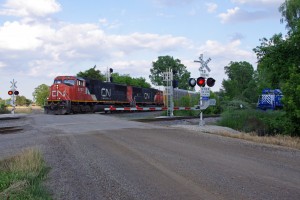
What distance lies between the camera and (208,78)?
19.9 meters

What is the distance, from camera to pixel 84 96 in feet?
119

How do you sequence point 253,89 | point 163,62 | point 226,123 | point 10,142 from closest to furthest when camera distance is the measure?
point 10,142 → point 226,123 → point 253,89 → point 163,62

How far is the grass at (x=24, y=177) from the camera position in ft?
20.1

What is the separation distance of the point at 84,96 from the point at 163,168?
28187 millimetres

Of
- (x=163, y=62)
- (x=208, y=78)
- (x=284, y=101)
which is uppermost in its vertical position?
(x=163, y=62)

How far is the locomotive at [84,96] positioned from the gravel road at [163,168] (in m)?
19.7

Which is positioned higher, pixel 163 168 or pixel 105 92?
A: pixel 105 92

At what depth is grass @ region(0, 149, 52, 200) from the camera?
6141 mm

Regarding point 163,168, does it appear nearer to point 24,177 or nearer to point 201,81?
point 24,177

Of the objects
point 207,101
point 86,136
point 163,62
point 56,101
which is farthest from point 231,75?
point 86,136

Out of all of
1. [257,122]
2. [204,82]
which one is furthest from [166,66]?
[204,82]

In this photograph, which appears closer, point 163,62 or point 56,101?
point 56,101

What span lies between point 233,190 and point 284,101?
531 inches

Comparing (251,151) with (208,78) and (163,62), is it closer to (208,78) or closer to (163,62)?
(208,78)
